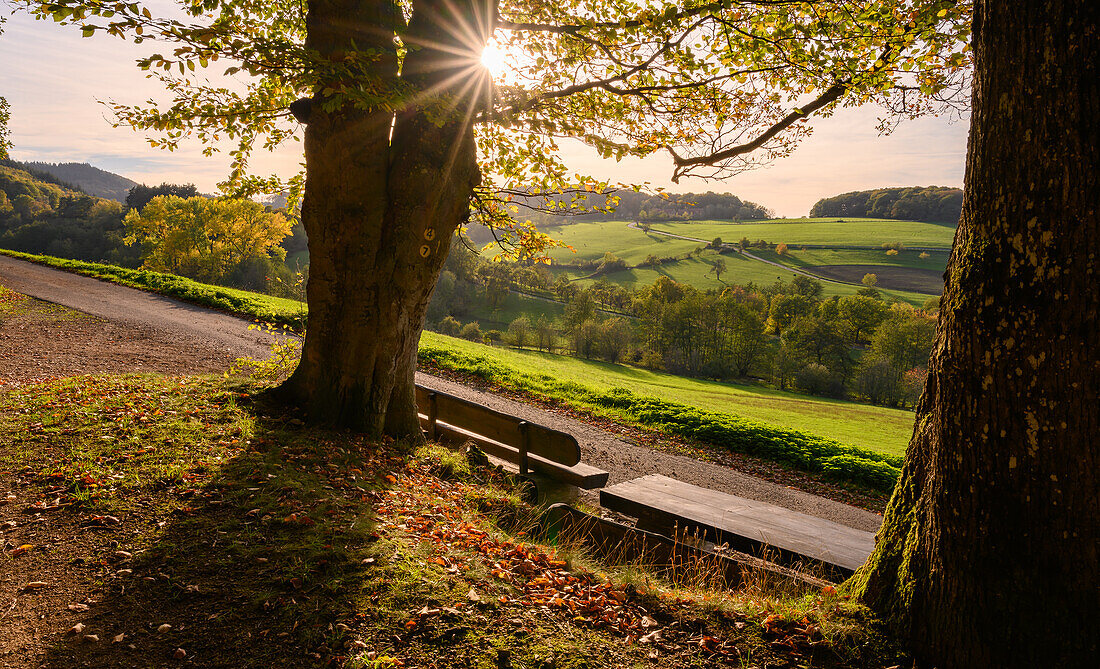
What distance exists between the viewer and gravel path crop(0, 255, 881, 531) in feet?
33.6

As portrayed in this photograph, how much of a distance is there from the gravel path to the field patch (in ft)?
323

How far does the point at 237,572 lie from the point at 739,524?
408 cm

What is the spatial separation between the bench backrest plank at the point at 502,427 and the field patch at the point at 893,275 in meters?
104

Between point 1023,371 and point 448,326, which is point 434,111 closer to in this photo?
point 1023,371

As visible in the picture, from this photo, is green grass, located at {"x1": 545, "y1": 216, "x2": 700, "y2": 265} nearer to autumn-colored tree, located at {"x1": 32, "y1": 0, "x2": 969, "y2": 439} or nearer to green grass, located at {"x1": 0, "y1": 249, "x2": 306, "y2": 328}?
green grass, located at {"x1": 0, "y1": 249, "x2": 306, "y2": 328}

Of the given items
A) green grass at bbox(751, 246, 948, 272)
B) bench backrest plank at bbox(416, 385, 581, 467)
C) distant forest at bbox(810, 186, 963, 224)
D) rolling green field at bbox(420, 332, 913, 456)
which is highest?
distant forest at bbox(810, 186, 963, 224)

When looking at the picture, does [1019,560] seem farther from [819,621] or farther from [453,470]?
[453,470]

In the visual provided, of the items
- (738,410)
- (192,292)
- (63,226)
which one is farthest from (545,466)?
(63,226)

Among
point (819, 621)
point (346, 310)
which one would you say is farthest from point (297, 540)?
point (819, 621)

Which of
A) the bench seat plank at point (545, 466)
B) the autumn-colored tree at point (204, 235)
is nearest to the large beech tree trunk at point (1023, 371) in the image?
the bench seat plank at point (545, 466)

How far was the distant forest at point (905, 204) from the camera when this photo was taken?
388ft

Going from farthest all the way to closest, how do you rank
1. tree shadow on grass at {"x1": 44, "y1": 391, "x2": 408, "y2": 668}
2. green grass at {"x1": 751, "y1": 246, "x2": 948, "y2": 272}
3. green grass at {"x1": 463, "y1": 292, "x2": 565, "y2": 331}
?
green grass at {"x1": 751, "y1": 246, "x2": 948, "y2": 272} → green grass at {"x1": 463, "y1": 292, "x2": 565, "y2": 331} → tree shadow on grass at {"x1": 44, "y1": 391, "x2": 408, "y2": 668}

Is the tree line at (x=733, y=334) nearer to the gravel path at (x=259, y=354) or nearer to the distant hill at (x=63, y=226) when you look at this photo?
the distant hill at (x=63, y=226)

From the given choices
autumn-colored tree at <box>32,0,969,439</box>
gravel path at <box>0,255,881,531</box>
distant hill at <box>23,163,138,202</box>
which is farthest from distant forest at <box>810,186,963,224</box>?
distant hill at <box>23,163,138,202</box>
